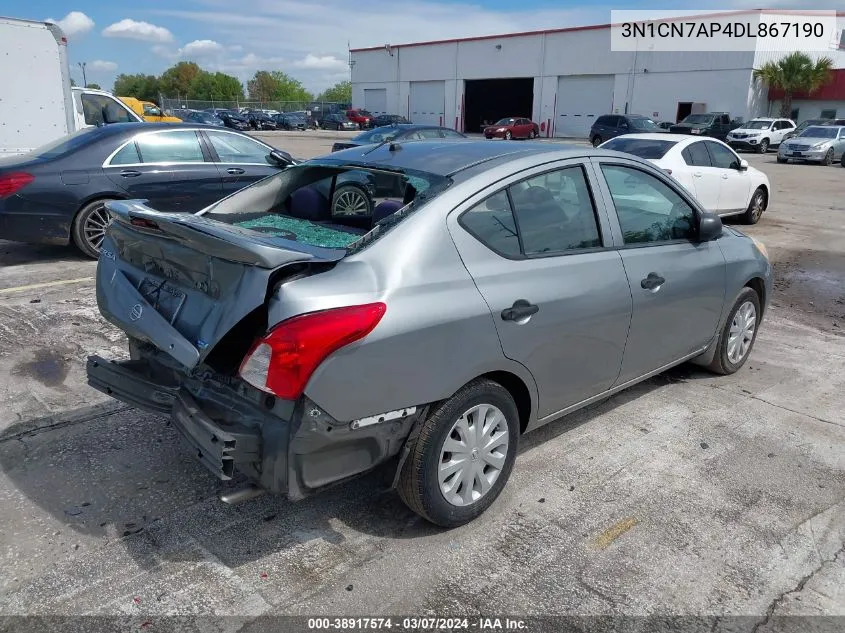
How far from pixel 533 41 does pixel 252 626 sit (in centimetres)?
5329

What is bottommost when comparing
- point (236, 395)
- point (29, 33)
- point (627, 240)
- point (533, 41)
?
point (236, 395)

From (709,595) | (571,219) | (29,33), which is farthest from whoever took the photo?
(29,33)

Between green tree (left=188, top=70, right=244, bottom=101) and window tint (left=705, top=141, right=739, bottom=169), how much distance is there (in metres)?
106

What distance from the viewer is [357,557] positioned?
2.96 metres

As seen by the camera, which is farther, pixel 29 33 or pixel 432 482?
pixel 29 33

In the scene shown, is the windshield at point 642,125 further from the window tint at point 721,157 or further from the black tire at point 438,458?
the black tire at point 438,458

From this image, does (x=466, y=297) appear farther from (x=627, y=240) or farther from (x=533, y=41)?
(x=533, y=41)

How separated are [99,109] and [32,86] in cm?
505

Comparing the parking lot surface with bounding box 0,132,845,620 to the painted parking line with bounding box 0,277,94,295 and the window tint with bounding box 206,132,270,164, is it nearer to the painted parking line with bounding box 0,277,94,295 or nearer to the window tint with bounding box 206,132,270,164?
the painted parking line with bounding box 0,277,94,295

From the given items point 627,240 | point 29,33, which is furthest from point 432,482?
point 29,33

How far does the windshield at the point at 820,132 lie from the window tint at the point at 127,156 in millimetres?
29833

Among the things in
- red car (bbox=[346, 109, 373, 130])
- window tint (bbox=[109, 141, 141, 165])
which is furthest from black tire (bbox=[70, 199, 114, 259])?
red car (bbox=[346, 109, 373, 130])

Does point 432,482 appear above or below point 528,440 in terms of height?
above

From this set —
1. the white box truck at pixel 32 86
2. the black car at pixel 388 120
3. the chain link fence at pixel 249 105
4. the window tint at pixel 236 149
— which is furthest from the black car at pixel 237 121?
the window tint at pixel 236 149
